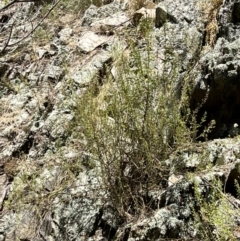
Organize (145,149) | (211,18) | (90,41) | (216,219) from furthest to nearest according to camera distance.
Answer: (90,41) → (211,18) → (145,149) → (216,219)

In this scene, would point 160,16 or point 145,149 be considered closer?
point 145,149

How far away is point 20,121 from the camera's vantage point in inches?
177

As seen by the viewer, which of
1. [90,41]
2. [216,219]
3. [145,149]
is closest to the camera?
[216,219]

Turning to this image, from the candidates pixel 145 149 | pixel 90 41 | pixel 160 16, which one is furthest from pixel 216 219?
pixel 90 41

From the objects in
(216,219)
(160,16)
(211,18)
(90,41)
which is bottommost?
(90,41)

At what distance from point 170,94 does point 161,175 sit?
0.51 metres

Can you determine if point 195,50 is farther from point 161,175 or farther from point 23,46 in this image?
point 23,46

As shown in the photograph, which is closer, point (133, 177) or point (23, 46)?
point (133, 177)

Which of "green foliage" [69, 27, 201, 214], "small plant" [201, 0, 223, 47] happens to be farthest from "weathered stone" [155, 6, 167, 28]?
"green foliage" [69, 27, 201, 214]

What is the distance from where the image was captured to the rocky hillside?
266 cm

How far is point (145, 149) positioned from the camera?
2893 millimetres

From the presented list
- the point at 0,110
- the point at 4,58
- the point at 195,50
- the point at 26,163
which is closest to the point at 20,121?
the point at 0,110

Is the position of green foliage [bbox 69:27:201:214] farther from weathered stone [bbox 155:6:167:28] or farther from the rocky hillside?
weathered stone [bbox 155:6:167:28]

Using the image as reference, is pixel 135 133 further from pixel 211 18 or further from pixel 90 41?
pixel 90 41
